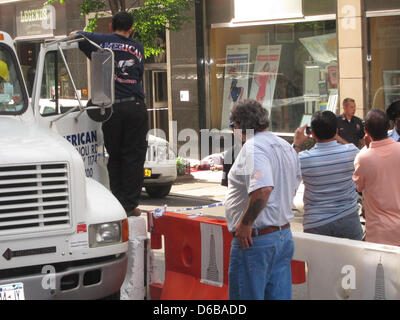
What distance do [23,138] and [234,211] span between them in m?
2.02

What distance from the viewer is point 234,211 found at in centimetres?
527

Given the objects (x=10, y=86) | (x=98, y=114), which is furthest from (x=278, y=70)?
(x=10, y=86)

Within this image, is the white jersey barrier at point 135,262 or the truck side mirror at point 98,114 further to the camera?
the truck side mirror at point 98,114

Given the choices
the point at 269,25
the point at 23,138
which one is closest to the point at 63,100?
the point at 23,138

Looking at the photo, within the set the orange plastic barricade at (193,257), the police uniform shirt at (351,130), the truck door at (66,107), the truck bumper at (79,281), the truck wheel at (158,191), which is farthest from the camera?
the truck wheel at (158,191)

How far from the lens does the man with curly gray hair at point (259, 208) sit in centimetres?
504

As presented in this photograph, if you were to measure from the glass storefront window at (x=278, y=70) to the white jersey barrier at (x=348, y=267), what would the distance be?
12378 millimetres

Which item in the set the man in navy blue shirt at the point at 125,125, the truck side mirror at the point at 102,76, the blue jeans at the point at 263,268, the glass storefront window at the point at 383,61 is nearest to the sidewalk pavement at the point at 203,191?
the glass storefront window at the point at 383,61

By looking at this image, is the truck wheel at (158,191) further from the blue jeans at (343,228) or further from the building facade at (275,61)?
the blue jeans at (343,228)

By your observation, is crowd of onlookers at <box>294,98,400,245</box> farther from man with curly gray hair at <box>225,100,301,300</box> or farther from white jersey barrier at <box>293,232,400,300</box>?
man with curly gray hair at <box>225,100,301,300</box>

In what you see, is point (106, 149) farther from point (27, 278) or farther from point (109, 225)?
point (27, 278)

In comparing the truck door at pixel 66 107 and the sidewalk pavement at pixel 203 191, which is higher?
the truck door at pixel 66 107

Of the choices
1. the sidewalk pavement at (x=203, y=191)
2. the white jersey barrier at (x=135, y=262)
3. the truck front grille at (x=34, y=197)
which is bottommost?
the sidewalk pavement at (x=203, y=191)

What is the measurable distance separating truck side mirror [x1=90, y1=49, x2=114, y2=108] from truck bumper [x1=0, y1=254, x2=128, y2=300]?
1.45 m
